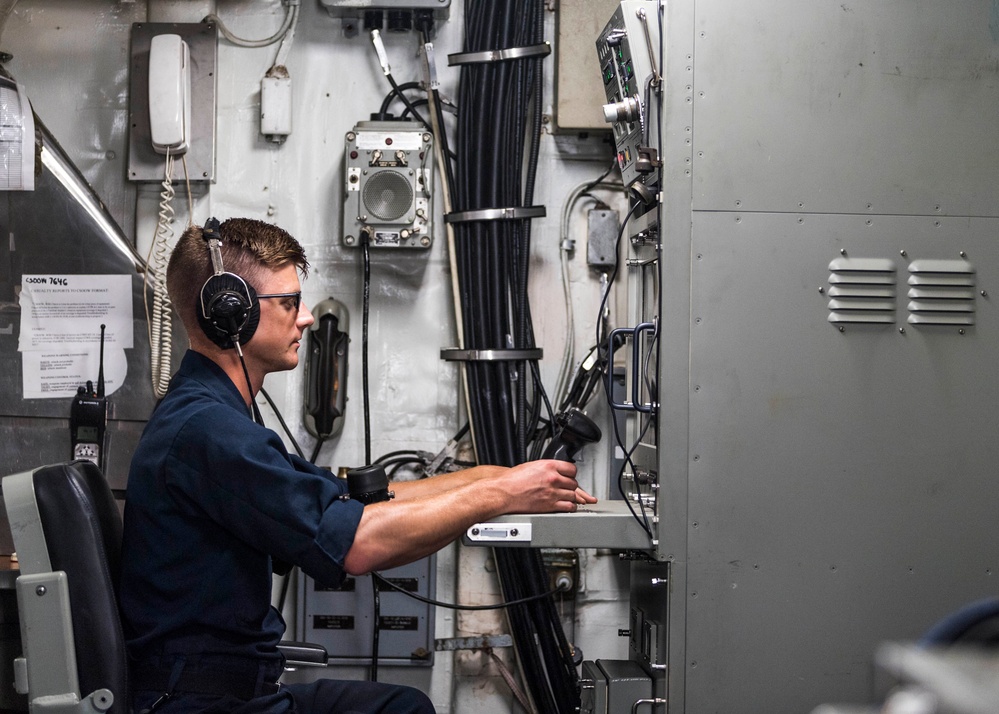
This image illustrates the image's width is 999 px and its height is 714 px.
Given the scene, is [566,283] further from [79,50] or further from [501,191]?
[79,50]

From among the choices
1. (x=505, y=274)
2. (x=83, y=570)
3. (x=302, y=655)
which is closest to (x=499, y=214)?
A: (x=505, y=274)

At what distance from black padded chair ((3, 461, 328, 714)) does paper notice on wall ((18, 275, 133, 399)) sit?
3.99 feet

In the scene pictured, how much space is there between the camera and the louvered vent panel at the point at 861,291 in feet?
5.92

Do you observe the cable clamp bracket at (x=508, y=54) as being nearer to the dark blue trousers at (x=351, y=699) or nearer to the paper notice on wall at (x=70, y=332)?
the paper notice on wall at (x=70, y=332)

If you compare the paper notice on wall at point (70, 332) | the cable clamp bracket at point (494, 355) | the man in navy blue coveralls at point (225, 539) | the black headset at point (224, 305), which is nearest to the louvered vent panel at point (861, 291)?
the man in navy blue coveralls at point (225, 539)

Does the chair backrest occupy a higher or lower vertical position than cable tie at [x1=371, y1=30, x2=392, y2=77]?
lower

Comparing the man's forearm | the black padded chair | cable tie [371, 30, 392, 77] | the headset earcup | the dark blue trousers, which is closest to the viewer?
the black padded chair

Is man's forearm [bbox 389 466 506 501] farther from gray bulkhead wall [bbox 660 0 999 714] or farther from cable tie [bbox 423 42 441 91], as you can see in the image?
cable tie [bbox 423 42 441 91]

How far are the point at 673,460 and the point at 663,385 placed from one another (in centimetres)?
16

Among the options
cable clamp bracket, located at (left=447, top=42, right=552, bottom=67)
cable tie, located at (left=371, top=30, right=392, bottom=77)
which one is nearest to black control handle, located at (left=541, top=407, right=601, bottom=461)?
cable clamp bracket, located at (left=447, top=42, right=552, bottom=67)

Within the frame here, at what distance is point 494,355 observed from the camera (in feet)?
8.21

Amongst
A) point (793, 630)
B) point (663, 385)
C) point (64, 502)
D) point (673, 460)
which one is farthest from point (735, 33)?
point (64, 502)

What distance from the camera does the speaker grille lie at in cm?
251

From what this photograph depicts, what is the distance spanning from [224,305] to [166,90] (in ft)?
3.89
